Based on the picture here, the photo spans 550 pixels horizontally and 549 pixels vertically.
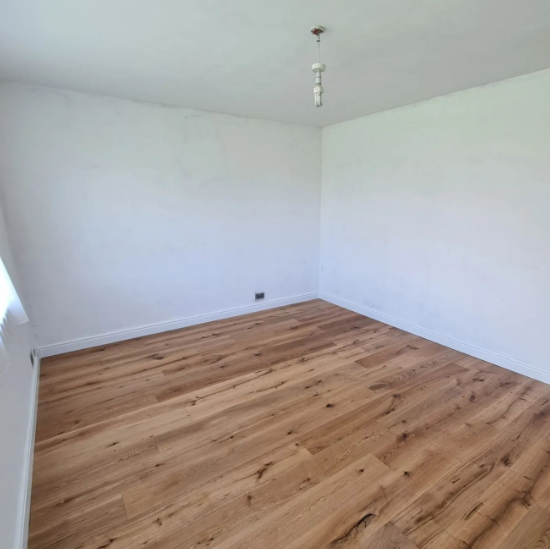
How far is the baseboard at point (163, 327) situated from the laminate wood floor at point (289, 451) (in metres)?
0.11

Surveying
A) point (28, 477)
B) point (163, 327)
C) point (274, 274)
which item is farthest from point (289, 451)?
point (274, 274)

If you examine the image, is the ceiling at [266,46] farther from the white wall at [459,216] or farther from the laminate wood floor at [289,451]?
the laminate wood floor at [289,451]

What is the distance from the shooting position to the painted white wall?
1267mm

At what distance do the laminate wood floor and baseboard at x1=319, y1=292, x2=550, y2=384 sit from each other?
0.08m

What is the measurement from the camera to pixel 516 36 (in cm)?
186

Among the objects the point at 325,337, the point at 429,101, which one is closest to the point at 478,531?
the point at 325,337

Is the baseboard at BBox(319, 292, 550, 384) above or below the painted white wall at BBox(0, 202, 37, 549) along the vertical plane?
below

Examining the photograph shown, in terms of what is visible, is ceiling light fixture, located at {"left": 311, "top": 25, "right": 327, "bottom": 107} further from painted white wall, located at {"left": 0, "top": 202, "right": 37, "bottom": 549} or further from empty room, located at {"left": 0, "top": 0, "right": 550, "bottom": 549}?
painted white wall, located at {"left": 0, "top": 202, "right": 37, "bottom": 549}

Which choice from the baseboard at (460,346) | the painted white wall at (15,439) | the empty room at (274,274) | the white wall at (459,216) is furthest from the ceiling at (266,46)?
the baseboard at (460,346)

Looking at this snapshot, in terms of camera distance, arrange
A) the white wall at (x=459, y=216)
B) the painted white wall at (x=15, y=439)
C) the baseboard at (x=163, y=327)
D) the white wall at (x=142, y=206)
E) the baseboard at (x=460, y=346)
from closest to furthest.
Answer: the painted white wall at (x=15, y=439), the white wall at (x=459, y=216), the baseboard at (x=460, y=346), the white wall at (x=142, y=206), the baseboard at (x=163, y=327)

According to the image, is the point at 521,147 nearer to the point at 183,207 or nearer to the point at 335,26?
the point at 335,26

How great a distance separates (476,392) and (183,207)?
315cm

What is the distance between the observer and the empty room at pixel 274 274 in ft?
5.17

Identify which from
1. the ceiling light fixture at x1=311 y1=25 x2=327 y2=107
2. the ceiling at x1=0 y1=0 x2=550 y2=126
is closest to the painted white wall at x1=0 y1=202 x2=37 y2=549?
the ceiling at x1=0 y1=0 x2=550 y2=126
